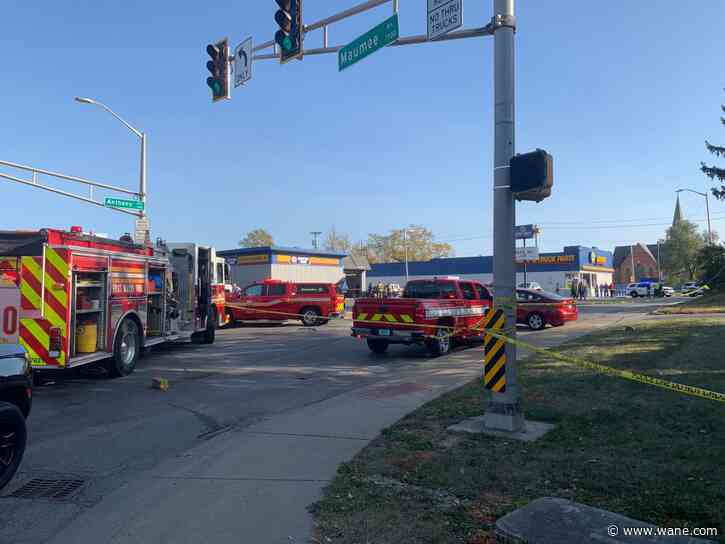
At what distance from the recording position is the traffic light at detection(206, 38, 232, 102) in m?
12.1

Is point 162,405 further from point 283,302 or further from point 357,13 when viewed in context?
point 283,302

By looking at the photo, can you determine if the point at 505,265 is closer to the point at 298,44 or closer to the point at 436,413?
the point at 436,413

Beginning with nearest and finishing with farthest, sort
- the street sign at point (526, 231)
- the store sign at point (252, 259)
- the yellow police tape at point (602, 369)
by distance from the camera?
the yellow police tape at point (602, 369), the street sign at point (526, 231), the store sign at point (252, 259)

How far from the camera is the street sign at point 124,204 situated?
2269 centimetres

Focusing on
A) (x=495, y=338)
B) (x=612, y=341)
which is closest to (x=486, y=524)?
(x=495, y=338)

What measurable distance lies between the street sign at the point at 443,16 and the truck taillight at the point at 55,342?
24.0 ft

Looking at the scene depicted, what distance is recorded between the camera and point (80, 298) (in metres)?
9.80

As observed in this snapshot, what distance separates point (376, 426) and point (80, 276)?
598 centimetres

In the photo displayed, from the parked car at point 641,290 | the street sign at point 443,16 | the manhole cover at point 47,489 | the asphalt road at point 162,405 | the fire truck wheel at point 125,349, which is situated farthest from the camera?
the parked car at point 641,290

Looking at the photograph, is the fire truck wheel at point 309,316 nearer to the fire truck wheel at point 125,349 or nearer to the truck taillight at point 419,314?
the truck taillight at point 419,314

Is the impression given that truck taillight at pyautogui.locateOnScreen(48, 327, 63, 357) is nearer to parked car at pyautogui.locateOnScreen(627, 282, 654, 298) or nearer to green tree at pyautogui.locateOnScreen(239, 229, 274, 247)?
parked car at pyautogui.locateOnScreen(627, 282, 654, 298)

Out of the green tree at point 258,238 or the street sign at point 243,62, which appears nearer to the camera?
the street sign at point 243,62

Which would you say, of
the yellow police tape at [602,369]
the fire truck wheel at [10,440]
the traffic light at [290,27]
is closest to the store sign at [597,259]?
the yellow police tape at [602,369]

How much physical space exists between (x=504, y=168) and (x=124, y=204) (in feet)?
65.0
